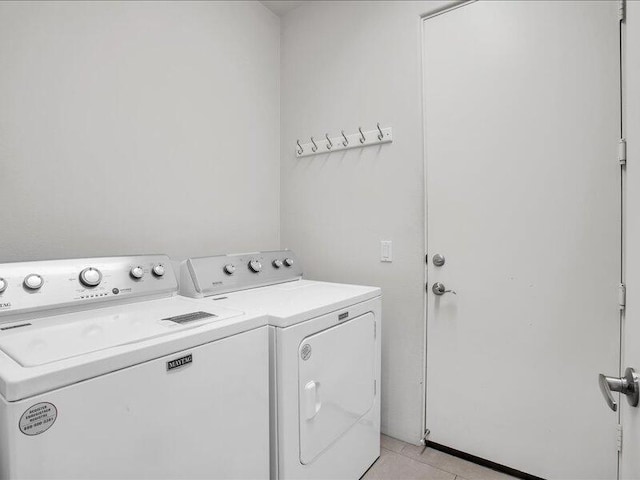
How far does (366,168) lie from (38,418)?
1773 mm

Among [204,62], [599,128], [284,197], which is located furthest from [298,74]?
[599,128]

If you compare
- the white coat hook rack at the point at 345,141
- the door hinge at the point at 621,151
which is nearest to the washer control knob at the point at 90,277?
the white coat hook rack at the point at 345,141

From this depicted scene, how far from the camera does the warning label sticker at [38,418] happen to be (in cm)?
63

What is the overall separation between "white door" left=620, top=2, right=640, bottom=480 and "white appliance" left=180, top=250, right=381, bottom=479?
86 centimetres

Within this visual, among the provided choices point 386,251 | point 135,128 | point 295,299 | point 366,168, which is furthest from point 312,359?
point 135,128

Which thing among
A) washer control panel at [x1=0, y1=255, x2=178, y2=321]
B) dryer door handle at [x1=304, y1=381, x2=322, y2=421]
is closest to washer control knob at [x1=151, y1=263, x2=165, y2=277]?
washer control panel at [x1=0, y1=255, x2=178, y2=321]

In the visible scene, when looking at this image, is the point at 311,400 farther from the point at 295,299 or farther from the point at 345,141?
the point at 345,141

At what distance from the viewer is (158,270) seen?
1.39 metres

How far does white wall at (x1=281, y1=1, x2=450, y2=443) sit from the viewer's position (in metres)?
1.87

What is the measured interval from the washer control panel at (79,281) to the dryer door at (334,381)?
66cm

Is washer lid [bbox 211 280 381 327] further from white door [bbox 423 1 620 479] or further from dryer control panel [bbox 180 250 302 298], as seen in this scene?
white door [bbox 423 1 620 479]

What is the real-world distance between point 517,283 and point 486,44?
1.17 m

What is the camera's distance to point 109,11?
150cm

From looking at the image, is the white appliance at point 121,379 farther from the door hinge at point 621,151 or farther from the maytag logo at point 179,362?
the door hinge at point 621,151
